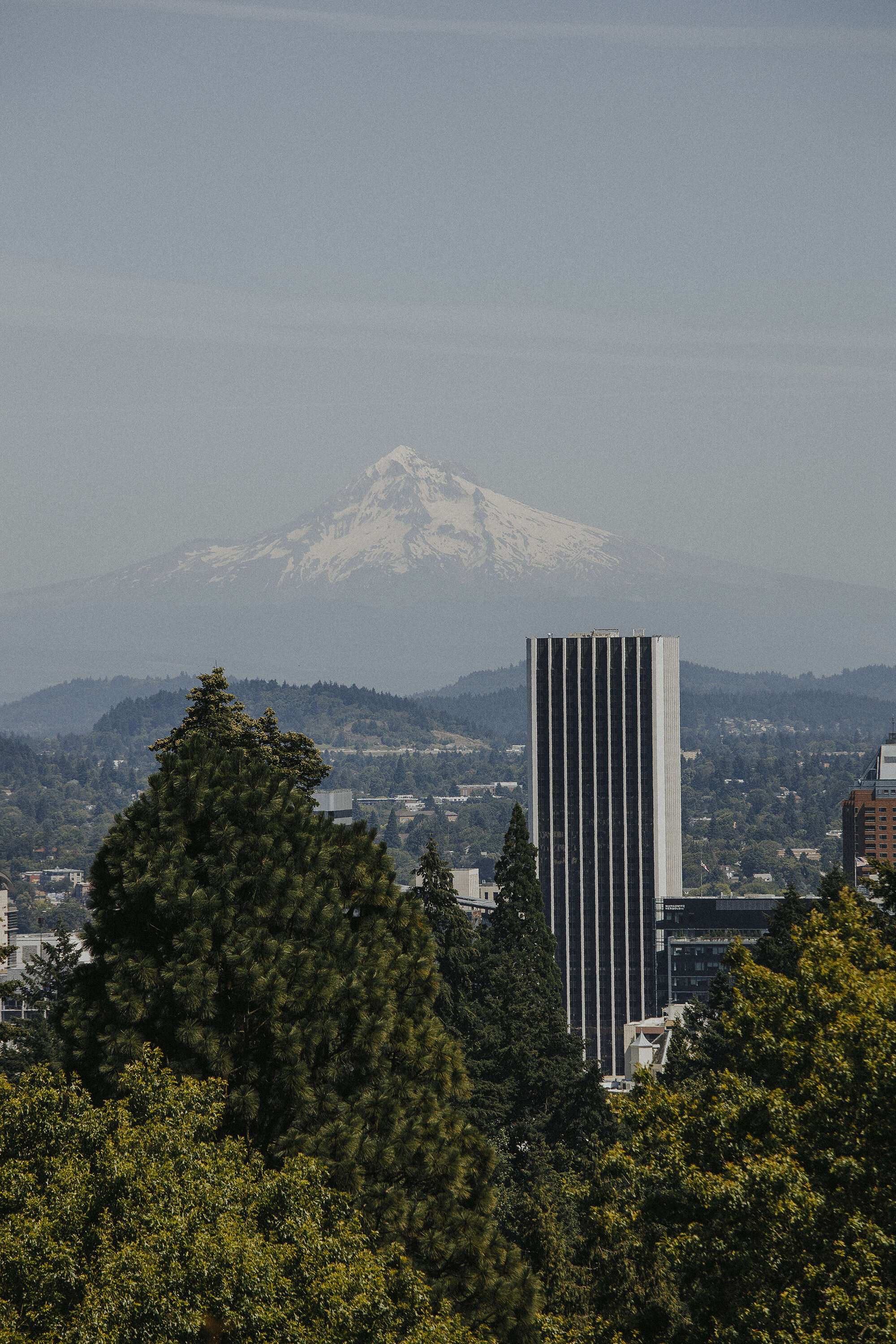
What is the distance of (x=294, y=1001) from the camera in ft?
87.5

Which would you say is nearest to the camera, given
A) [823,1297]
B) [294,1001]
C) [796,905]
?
A: [823,1297]

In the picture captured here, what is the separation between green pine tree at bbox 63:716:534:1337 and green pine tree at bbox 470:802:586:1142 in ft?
75.2

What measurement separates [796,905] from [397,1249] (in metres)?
37.4

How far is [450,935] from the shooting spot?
56.6 m

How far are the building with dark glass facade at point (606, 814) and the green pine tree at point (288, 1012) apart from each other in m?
126

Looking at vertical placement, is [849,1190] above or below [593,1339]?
above

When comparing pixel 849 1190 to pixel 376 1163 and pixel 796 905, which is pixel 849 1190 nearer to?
pixel 376 1163

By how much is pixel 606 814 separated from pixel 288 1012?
5380 inches

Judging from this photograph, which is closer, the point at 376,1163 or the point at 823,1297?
the point at 823,1297

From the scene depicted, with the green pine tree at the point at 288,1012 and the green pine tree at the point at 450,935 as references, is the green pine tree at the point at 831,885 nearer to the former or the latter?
the green pine tree at the point at 450,935

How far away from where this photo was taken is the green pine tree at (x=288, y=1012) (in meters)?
26.1

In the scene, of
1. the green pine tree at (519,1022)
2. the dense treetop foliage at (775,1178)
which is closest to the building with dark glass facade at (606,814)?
the green pine tree at (519,1022)

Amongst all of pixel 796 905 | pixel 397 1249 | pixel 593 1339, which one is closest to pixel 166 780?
pixel 397 1249

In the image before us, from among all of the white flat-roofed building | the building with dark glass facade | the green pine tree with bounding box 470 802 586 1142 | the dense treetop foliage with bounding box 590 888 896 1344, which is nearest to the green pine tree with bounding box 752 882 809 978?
the green pine tree with bounding box 470 802 586 1142
